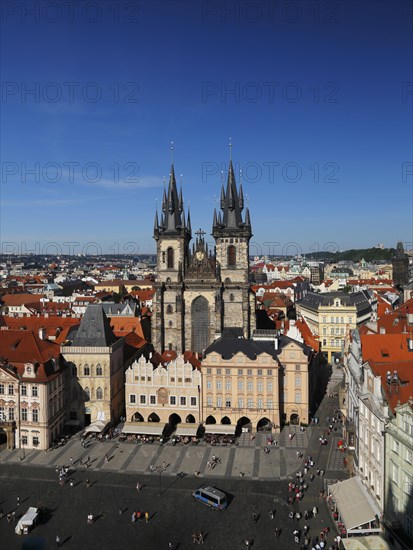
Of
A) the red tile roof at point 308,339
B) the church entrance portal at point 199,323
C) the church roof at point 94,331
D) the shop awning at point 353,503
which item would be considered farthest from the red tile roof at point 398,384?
the church entrance portal at point 199,323

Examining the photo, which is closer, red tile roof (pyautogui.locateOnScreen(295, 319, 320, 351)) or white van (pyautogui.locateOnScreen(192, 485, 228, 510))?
white van (pyautogui.locateOnScreen(192, 485, 228, 510))

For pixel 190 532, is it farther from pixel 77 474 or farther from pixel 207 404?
pixel 207 404

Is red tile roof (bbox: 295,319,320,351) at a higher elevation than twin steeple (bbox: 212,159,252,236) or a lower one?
lower

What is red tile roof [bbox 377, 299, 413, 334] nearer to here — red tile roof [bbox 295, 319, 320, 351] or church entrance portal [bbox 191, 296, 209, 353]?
red tile roof [bbox 295, 319, 320, 351]

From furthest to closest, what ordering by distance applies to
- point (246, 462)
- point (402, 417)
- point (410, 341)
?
point (246, 462), point (410, 341), point (402, 417)

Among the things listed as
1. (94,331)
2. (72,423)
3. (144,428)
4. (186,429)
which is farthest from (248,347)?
(72,423)

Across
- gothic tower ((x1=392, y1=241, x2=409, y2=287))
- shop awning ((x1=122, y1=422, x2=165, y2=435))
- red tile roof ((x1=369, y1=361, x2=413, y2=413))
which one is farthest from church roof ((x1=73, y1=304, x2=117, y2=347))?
gothic tower ((x1=392, y1=241, x2=409, y2=287))

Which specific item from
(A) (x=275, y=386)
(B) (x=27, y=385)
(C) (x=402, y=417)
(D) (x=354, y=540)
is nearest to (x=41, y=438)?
(B) (x=27, y=385)
